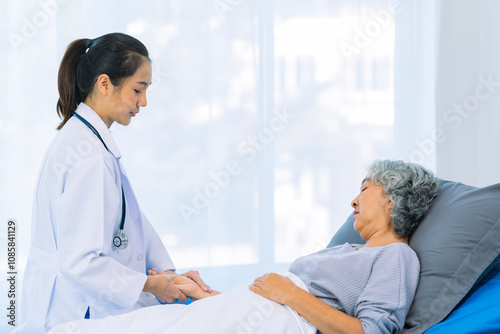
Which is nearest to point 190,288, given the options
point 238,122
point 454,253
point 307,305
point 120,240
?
point 120,240

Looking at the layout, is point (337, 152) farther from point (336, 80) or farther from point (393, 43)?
point (393, 43)

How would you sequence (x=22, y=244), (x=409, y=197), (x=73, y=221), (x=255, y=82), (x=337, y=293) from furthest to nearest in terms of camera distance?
(x=255, y=82)
(x=22, y=244)
(x=409, y=197)
(x=337, y=293)
(x=73, y=221)

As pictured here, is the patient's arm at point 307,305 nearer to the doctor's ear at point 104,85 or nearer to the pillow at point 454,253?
the pillow at point 454,253

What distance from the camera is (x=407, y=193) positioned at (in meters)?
1.71

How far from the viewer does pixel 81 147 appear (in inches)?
60.2

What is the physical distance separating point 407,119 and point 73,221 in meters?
2.47

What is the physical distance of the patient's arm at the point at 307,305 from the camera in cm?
142

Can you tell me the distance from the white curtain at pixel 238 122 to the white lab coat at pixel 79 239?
1.52m

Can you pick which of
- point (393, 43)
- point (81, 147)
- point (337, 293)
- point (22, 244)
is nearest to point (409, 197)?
point (337, 293)

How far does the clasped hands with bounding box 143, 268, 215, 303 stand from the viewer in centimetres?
153

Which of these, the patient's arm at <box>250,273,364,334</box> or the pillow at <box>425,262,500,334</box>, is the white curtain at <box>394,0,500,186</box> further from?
the patient's arm at <box>250,273,364,334</box>

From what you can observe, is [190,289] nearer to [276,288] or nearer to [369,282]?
[276,288]

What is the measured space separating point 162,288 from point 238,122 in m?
1.84

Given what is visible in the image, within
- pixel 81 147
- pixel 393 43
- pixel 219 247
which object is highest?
pixel 393 43
